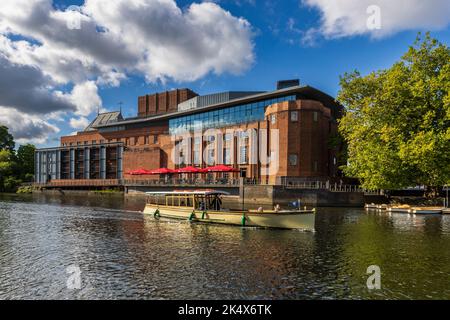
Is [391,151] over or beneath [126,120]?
beneath

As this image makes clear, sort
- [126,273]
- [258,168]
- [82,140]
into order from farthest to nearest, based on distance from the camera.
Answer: [82,140] → [258,168] → [126,273]

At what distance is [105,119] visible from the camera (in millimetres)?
121375

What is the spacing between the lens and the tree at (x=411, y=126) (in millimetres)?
39969

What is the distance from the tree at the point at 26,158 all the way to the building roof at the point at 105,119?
22499 millimetres

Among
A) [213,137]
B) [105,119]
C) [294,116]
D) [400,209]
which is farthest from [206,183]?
[105,119]

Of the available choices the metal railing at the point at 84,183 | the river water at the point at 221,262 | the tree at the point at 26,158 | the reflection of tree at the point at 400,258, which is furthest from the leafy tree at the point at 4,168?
the reflection of tree at the point at 400,258

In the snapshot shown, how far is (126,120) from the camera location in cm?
10756

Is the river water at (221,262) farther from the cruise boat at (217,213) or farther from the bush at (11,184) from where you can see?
the bush at (11,184)

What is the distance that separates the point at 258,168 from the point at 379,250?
154ft

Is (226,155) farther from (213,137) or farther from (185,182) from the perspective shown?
(185,182)

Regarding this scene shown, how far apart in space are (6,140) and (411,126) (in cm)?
13300

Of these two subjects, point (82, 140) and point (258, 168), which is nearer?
point (258, 168)

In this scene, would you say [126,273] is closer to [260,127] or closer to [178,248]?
[178,248]
